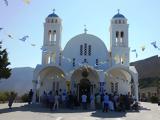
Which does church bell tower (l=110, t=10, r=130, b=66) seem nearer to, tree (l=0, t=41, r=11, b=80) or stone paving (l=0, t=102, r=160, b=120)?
tree (l=0, t=41, r=11, b=80)

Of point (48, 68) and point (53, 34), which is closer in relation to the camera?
point (48, 68)

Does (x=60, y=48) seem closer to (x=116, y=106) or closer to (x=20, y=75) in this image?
(x=116, y=106)

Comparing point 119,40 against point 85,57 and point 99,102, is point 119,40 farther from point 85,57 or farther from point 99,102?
point 99,102

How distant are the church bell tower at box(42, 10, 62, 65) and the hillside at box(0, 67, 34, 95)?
67543 millimetres

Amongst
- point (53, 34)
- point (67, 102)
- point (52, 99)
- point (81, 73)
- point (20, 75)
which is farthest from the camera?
point (20, 75)

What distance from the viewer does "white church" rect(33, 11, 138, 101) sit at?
3997 centimetres

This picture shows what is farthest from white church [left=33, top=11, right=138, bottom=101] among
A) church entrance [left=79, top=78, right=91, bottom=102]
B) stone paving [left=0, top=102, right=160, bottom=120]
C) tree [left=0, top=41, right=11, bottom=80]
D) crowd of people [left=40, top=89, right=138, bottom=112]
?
stone paving [left=0, top=102, right=160, bottom=120]

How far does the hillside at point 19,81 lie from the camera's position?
10981cm

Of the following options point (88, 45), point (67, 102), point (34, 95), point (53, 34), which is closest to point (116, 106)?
point (67, 102)

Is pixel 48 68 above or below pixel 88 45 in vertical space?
below

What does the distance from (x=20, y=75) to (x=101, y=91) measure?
84.7 meters

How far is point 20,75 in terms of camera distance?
→ 119 meters

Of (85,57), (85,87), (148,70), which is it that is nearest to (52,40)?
(85,57)

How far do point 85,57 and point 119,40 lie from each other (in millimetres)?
4567
